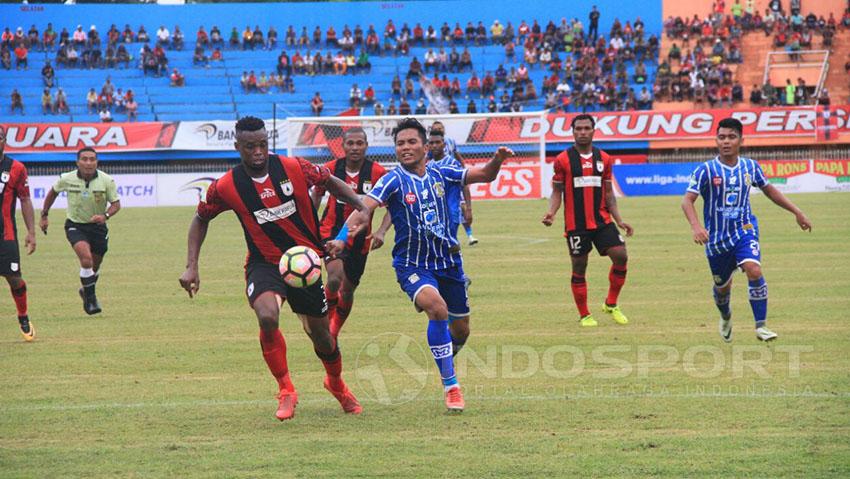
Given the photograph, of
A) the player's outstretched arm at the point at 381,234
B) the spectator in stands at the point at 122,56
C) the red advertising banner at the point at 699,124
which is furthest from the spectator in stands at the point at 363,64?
the player's outstretched arm at the point at 381,234

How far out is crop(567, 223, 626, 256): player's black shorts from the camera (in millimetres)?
12664

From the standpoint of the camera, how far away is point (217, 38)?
5772 cm

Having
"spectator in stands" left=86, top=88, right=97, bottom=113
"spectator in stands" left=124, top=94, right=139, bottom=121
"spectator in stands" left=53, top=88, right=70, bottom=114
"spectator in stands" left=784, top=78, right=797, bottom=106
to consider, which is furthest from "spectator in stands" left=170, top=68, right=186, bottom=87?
"spectator in stands" left=784, top=78, right=797, bottom=106

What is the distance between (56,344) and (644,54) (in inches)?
1781

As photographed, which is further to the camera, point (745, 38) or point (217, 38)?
point (217, 38)

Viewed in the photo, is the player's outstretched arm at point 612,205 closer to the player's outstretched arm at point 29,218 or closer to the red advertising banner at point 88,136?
the player's outstretched arm at point 29,218

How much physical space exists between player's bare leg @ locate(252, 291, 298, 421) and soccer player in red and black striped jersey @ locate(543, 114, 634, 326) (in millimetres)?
5456

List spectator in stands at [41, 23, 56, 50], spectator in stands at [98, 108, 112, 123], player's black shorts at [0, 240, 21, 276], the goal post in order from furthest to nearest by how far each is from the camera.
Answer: spectator in stands at [41, 23, 56, 50] < spectator in stands at [98, 108, 112, 123] < the goal post < player's black shorts at [0, 240, 21, 276]

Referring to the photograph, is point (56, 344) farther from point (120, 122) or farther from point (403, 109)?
point (120, 122)

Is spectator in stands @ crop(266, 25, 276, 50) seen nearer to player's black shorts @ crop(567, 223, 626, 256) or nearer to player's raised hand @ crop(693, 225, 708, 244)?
player's black shorts @ crop(567, 223, 626, 256)

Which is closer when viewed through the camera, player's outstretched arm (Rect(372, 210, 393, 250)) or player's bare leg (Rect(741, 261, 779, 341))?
player's outstretched arm (Rect(372, 210, 393, 250))

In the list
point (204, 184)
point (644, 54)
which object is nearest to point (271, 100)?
point (204, 184)
